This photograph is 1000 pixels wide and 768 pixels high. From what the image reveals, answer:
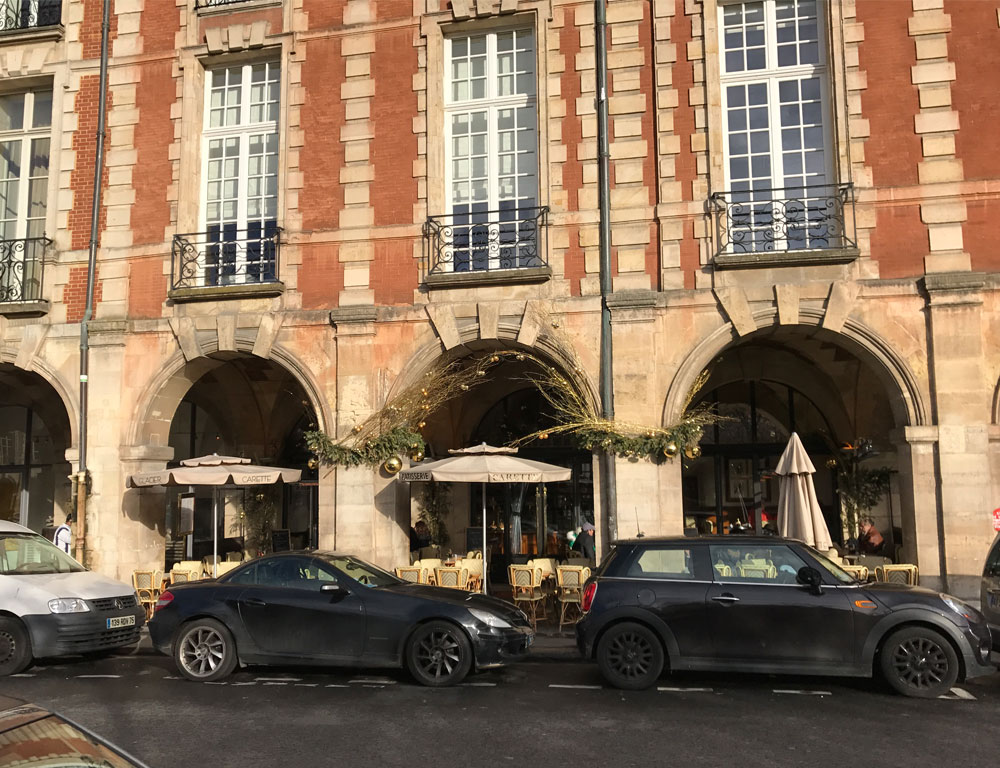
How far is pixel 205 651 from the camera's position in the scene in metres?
8.72

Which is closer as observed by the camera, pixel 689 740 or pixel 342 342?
pixel 689 740

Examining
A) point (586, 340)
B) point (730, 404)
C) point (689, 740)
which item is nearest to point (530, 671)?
point (689, 740)

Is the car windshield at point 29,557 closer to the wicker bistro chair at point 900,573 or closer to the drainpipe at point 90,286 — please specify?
the drainpipe at point 90,286

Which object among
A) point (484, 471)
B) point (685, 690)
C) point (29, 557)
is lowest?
point (685, 690)

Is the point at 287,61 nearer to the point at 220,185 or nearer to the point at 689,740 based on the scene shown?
the point at 220,185

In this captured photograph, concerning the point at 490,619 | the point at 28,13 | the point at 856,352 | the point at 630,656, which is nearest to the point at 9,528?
the point at 490,619

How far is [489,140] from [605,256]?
9.10ft

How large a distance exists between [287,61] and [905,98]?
30.0 ft

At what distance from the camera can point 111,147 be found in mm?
14445

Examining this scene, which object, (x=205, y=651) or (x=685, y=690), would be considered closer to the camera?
(x=685, y=690)

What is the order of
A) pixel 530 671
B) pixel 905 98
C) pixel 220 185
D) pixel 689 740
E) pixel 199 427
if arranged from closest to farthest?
pixel 689 740 < pixel 530 671 < pixel 905 98 < pixel 220 185 < pixel 199 427

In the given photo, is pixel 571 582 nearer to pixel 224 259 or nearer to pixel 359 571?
pixel 359 571

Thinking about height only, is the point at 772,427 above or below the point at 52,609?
above

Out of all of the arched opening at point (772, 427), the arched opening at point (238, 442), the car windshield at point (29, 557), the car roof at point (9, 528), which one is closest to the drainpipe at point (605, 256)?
the arched opening at point (772, 427)
